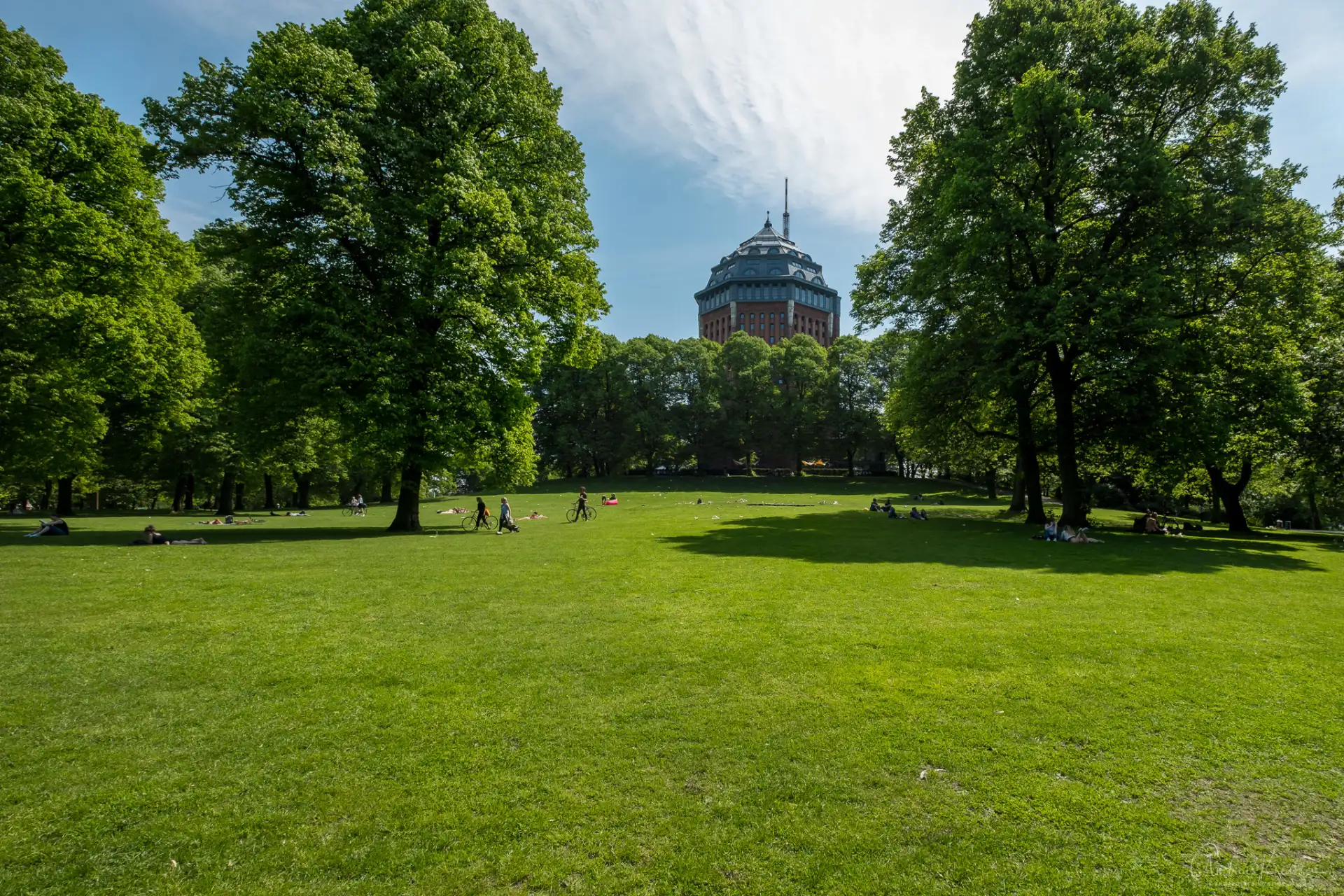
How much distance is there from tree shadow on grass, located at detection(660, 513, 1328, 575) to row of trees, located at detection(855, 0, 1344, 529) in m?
3.60

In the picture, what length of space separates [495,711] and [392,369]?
57.7ft

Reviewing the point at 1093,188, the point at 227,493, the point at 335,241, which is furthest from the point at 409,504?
the point at 1093,188

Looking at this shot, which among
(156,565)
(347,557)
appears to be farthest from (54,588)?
(347,557)

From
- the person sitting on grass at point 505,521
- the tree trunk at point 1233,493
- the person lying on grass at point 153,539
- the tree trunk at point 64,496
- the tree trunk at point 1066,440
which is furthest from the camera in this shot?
the tree trunk at point 64,496

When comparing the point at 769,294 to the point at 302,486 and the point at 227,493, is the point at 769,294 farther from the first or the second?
the point at 227,493

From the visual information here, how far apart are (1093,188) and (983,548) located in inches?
624

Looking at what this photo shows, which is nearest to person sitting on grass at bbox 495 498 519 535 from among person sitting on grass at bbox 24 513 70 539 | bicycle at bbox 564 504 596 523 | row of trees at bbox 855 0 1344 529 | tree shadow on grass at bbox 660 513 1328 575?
bicycle at bbox 564 504 596 523

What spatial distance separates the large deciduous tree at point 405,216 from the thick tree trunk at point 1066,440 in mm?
20133

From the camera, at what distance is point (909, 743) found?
5.34 metres

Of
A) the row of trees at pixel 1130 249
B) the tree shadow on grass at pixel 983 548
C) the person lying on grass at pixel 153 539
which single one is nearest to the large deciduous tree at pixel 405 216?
the person lying on grass at pixel 153 539

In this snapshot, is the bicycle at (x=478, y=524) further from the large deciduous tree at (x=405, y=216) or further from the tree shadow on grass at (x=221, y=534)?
the large deciduous tree at (x=405, y=216)

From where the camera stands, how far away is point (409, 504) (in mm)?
24406

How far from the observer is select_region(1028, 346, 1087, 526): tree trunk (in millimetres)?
24344

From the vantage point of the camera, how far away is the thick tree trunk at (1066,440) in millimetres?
24344
